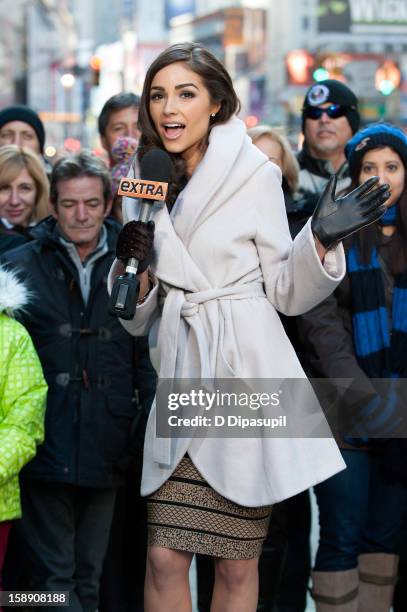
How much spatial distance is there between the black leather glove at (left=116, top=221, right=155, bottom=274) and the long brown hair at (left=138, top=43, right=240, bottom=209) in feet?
1.29

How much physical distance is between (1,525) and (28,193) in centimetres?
232

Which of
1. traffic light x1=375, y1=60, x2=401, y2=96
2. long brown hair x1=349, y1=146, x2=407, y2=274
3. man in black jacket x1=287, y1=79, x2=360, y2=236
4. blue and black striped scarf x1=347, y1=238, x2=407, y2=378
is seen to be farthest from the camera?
traffic light x1=375, y1=60, x2=401, y2=96

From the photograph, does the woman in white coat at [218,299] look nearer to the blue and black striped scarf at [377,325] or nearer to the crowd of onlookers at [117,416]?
the crowd of onlookers at [117,416]

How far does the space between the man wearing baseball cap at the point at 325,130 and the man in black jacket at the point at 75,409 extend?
1.58 m

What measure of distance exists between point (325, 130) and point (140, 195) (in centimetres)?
293

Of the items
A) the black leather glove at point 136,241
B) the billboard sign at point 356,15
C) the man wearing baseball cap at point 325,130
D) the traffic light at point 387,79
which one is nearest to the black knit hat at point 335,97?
the man wearing baseball cap at point 325,130

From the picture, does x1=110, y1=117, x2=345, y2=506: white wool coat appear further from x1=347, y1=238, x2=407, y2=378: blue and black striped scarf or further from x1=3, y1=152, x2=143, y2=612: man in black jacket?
x1=3, y1=152, x2=143, y2=612: man in black jacket

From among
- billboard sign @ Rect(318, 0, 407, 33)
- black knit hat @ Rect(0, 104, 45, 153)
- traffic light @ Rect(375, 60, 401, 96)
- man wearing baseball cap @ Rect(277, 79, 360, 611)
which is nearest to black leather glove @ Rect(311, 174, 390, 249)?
man wearing baseball cap @ Rect(277, 79, 360, 611)

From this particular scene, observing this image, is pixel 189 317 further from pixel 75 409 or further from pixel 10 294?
pixel 75 409

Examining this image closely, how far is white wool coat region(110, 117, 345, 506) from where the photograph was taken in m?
4.21

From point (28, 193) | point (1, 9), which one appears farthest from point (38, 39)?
point (28, 193)

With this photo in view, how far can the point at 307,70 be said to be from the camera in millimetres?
66688

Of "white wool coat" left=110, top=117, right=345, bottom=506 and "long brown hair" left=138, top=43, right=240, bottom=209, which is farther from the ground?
"long brown hair" left=138, top=43, right=240, bottom=209

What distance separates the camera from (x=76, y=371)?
546 cm
